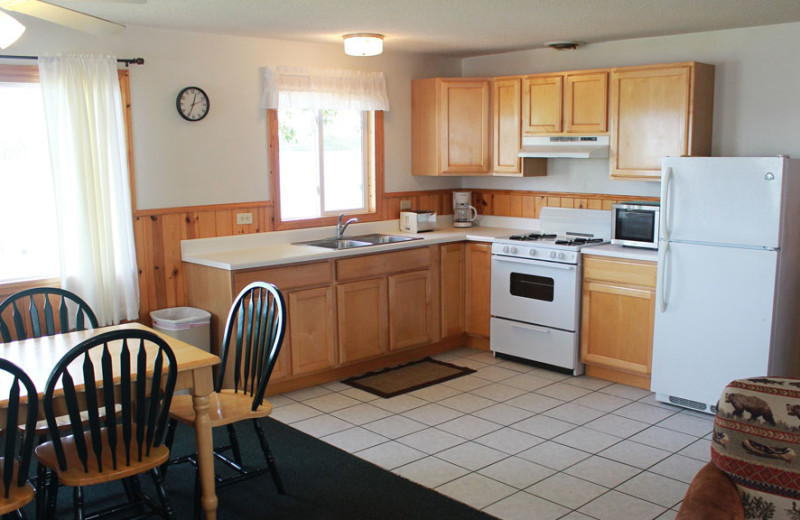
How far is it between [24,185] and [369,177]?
2479 millimetres

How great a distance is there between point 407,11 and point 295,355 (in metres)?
2.16

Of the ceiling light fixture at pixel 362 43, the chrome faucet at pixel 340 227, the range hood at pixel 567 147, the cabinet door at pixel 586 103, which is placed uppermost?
the ceiling light fixture at pixel 362 43

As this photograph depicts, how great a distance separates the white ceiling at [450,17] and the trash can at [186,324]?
5.62 ft

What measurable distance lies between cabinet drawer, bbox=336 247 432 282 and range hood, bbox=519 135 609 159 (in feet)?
3.46

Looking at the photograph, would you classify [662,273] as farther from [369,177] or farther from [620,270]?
[369,177]

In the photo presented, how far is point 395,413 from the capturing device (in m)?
4.34

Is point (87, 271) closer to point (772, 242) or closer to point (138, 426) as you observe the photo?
point (138, 426)

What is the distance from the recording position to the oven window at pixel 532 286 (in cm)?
505

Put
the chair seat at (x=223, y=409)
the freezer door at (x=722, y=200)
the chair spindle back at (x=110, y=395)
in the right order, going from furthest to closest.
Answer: the freezer door at (x=722, y=200), the chair seat at (x=223, y=409), the chair spindle back at (x=110, y=395)

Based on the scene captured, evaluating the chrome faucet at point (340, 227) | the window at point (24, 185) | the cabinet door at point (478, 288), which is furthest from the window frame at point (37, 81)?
the cabinet door at point (478, 288)

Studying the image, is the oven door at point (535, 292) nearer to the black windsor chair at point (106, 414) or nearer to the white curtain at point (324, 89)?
the white curtain at point (324, 89)

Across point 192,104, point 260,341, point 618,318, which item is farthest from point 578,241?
point 192,104

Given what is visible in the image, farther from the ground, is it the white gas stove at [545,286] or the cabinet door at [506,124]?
the cabinet door at [506,124]

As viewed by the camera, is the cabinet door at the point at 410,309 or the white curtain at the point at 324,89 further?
the cabinet door at the point at 410,309
